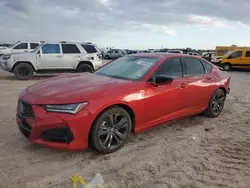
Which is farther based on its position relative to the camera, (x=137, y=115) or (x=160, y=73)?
(x=160, y=73)

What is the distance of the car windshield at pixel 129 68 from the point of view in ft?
13.8

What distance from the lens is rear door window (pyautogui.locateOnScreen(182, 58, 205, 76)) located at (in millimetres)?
4868

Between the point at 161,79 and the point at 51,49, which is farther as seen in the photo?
the point at 51,49

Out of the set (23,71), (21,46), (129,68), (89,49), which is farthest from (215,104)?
(21,46)

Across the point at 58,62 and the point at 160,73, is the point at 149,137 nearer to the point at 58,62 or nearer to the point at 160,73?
the point at 160,73

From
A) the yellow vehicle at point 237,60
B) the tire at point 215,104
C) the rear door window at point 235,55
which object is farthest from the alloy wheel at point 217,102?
the rear door window at point 235,55

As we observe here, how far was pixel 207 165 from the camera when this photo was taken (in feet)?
11.1

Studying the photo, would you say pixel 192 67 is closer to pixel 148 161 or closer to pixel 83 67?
pixel 148 161

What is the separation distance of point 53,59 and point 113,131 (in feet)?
28.9

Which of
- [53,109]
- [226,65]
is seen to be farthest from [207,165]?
[226,65]

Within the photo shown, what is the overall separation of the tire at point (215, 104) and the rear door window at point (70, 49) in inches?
315

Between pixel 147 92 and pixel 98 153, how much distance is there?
1.23 m

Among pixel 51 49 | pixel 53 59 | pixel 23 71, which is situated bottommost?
pixel 23 71

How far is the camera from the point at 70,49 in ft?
39.0
